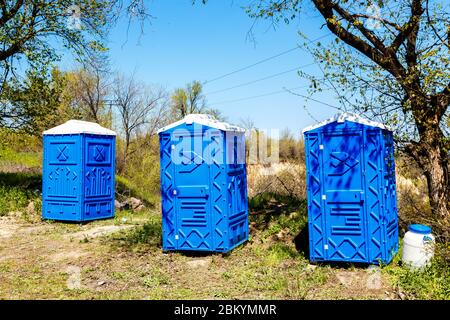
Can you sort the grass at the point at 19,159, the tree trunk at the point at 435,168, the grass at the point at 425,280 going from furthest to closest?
the grass at the point at 19,159 → the tree trunk at the point at 435,168 → the grass at the point at 425,280

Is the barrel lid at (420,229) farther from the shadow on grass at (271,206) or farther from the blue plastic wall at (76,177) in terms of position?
the blue plastic wall at (76,177)

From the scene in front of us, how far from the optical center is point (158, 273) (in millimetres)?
5848

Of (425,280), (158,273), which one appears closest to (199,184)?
(158,273)

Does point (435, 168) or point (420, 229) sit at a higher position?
point (435, 168)

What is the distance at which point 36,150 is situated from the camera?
22.5 metres

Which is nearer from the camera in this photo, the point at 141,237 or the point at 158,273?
the point at 158,273

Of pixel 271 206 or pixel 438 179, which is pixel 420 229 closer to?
pixel 438 179

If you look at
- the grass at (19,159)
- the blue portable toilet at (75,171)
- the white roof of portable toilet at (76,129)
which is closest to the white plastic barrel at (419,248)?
the blue portable toilet at (75,171)

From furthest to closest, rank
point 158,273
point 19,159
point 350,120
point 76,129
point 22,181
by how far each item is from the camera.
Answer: point 19,159
point 22,181
point 76,129
point 158,273
point 350,120

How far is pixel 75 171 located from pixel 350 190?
Answer: 676 cm

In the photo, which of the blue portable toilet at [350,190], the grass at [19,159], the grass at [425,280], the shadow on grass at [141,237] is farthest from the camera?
the grass at [19,159]

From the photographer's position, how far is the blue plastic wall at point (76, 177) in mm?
9758

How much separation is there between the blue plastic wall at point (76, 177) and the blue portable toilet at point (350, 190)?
605 centimetres

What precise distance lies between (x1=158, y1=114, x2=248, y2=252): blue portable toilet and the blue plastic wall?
152 inches
